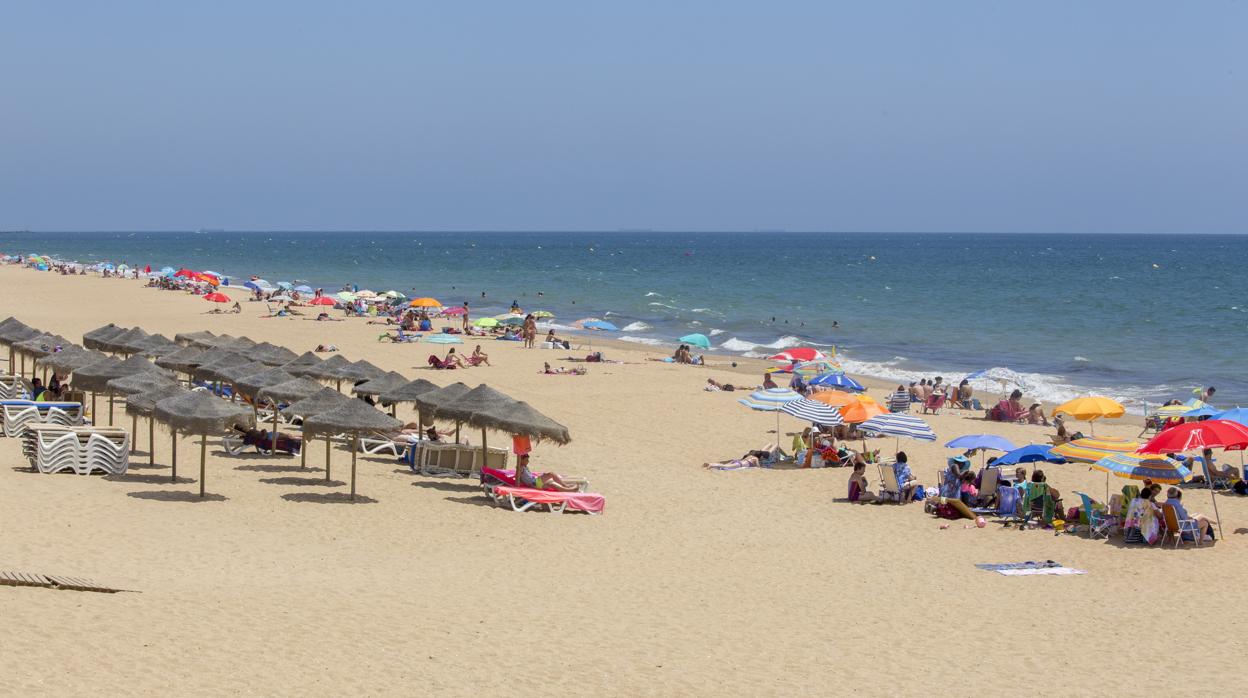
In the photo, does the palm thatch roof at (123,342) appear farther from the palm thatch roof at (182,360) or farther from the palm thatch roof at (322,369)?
the palm thatch roof at (322,369)

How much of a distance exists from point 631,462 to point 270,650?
9.66 m

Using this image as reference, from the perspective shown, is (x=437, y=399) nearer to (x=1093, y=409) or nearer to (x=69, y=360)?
(x=69, y=360)

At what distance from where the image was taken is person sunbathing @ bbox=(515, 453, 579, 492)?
1499 cm

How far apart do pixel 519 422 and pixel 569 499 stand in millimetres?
1121

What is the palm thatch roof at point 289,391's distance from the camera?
1631 centimetres

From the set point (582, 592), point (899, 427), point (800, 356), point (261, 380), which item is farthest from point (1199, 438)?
point (800, 356)

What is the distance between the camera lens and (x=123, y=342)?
21.8 meters

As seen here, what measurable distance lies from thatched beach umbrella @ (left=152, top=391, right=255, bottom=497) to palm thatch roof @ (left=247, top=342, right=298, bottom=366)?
21.2 ft

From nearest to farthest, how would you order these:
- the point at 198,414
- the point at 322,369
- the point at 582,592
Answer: the point at 582,592 < the point at 198,414 < the point at 322,369

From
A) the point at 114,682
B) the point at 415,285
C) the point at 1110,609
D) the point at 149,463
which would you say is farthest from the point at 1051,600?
the point at 415,285

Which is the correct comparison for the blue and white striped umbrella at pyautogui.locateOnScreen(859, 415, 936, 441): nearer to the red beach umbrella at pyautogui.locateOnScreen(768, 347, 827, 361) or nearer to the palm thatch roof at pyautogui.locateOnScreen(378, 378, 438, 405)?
the palm thatch roof at pyautogui.locateOnScreen(378, 378, 438, 405)

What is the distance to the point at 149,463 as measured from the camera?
52.3ft

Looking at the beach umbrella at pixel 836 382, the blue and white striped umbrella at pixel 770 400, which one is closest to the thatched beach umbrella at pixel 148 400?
the blue and white striped umbrella at pixel 770 400

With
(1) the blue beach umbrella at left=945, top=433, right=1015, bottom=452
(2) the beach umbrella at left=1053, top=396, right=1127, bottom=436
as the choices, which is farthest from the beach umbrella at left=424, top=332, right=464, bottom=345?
(1) the blue beach umbrella at left=945, top=433, right=1015, bottom=452
